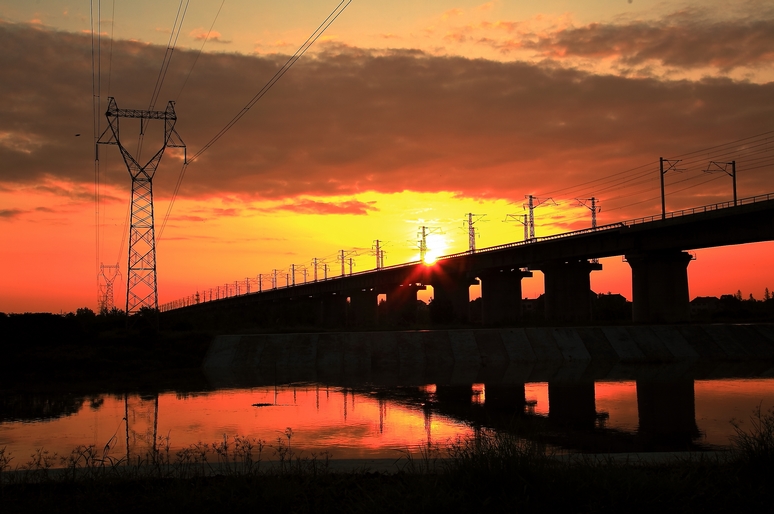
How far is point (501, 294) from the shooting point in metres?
93.9

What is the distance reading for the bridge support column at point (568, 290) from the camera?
8431 cm

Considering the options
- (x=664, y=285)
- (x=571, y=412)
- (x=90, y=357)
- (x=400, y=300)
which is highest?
(x=400, y=300)

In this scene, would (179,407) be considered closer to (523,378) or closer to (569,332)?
(523,378)

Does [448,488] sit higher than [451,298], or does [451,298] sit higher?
[451,298]

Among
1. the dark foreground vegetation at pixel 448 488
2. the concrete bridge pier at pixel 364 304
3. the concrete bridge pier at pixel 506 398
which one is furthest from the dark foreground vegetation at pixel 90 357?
the concrete bridge pier at pixel 364 304

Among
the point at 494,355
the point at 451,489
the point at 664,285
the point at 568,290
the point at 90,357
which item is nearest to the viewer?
the point at 451,489

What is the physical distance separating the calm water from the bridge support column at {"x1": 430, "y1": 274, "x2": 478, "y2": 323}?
237ft

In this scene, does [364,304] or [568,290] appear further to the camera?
[364,304]

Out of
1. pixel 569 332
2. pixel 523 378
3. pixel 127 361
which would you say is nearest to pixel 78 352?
pixel 127 361

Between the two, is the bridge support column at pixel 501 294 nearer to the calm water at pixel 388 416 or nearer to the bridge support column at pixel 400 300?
the bridge support column at pixel 400 300

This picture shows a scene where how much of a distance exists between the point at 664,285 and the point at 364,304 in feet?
235

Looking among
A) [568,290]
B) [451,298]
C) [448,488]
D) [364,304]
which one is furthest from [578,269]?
[448,488]

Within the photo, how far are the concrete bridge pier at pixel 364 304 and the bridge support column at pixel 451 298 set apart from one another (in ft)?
68.5

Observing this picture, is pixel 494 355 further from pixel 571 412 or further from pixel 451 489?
pixel 451 489
